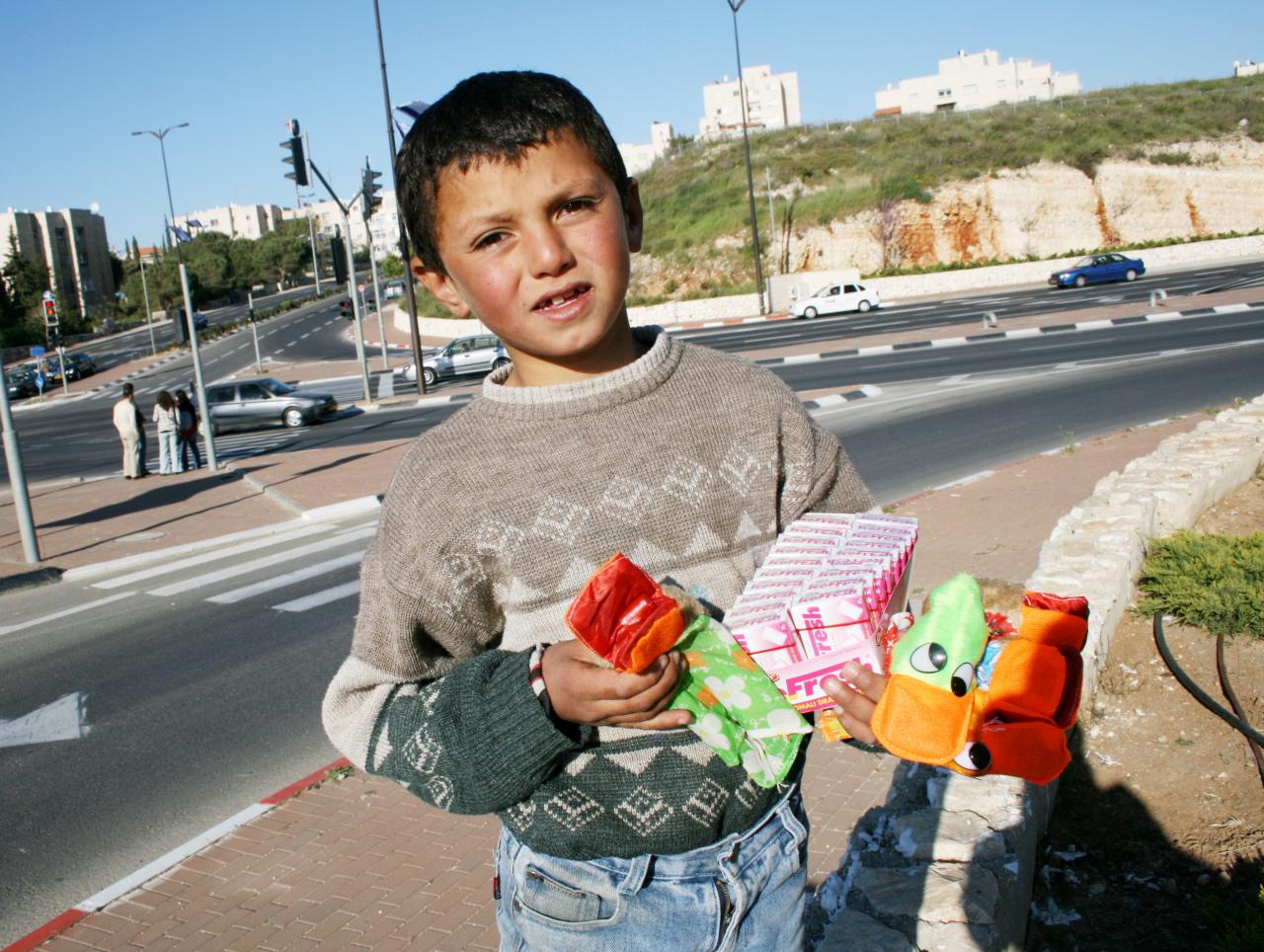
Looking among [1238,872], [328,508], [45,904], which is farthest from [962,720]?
[328,508]

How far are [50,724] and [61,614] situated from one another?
3.70m

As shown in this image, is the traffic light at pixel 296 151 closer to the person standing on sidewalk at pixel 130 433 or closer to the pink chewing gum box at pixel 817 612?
the person standing on sidewalk at pixel 130 433

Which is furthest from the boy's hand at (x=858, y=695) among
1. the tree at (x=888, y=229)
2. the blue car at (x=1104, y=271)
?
the tree at (x=888, y=229)

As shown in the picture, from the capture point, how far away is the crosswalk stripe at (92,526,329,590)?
37.9 ft

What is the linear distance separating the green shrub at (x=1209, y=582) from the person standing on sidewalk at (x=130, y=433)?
17493 mm

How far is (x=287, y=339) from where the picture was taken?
6050cm

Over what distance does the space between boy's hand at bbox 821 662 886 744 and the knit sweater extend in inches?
10.6

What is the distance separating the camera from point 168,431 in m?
19.5

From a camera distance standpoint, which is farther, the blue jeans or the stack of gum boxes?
the blue jeans

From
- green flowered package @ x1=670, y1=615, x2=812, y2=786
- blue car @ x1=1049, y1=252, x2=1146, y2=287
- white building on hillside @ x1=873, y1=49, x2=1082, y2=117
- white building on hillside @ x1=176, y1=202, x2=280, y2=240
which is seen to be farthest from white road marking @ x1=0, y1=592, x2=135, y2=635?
white building on hillside @ x1=176, y1=202, x2=280, y2=240

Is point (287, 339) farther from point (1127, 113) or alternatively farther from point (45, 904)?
point (45, 904)

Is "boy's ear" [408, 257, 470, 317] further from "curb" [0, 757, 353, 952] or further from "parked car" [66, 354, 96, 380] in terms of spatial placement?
"parked car" [66, 354, 96, 380]

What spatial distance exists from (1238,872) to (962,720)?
10.2 feet

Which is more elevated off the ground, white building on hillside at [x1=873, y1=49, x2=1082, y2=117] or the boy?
white building on hillside at [x1=873, y1=49, x2=1082, y2=117]
